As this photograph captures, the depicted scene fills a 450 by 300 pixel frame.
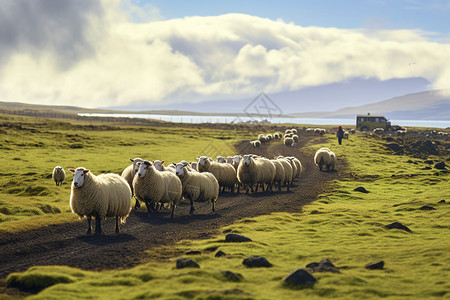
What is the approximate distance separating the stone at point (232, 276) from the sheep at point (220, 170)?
1574cm

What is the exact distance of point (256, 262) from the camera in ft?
35.8

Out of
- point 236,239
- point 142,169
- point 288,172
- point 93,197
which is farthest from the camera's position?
point 288,172

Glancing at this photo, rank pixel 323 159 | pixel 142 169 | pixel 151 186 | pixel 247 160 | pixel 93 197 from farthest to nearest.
Answer: 1. pixel 323 159
2. pixel 247 160
3. pixel 151 186
4. pixel 142 169
5. pixel 93 197

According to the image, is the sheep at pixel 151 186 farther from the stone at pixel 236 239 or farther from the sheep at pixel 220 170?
the sheep at pixel 220 170

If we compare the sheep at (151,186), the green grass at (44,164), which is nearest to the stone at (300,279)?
the sheep at (151,186)

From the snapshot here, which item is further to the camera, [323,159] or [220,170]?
[323,159]

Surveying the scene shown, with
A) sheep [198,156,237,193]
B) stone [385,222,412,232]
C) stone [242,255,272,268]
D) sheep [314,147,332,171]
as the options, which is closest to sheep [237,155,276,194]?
sheep [198,156,237,193]

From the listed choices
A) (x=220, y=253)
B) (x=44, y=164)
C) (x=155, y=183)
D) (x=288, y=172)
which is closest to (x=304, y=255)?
(x=220, y=253)

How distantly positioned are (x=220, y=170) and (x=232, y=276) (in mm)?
16387

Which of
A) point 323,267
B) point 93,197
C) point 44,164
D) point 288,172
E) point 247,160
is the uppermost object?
point 247,160

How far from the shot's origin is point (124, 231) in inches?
614

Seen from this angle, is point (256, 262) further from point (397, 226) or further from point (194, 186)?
point (194, 186)

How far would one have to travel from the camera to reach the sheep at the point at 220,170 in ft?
83.2

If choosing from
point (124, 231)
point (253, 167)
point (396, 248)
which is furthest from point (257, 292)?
point (253, 167)
